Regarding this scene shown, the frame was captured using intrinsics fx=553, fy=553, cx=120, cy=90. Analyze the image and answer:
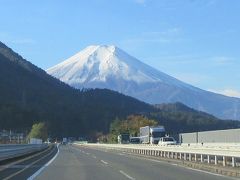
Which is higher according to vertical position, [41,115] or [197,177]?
[41,115]

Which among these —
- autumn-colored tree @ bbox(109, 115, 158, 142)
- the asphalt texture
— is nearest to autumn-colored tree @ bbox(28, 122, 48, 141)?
autumn-colored tree @ bbox(109, 115, 158, 142)

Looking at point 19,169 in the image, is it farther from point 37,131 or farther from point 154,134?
point 37,131

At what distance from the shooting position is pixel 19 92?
198m

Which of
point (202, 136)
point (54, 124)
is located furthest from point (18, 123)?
point (202, 136)

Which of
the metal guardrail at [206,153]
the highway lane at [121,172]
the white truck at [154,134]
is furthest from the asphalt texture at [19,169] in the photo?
the white truck at [154,134]

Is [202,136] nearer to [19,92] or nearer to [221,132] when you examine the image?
[221,132]

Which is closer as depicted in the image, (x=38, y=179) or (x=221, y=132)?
(x=38, y=179)

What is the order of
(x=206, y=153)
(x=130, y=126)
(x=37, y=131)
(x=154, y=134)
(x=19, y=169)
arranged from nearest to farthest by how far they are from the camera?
(x=19, y=169)
(x=206, y=153)
(x=154, y=134)
(x=37, y=131)
(x=130, y=126)

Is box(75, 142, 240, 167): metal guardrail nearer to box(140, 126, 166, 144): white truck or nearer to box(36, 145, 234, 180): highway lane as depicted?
box(36, 145, 234, 180): highway lane

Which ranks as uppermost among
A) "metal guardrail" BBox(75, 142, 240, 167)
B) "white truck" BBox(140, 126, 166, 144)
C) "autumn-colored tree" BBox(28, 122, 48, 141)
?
"autumn-colored tree" BBox(28, 122, 48, 141)

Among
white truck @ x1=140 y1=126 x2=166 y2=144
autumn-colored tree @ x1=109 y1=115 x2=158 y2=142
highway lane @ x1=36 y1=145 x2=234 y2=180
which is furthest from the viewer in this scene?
autumn-colored tree @ x1=109 y1=115 x2=158 y2=142

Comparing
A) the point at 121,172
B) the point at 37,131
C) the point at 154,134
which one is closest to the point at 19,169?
the point at 121,172

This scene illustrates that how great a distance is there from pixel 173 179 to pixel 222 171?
422 centimetres

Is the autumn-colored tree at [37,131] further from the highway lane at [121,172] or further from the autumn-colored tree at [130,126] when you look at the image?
the highway lane at [121,172]
